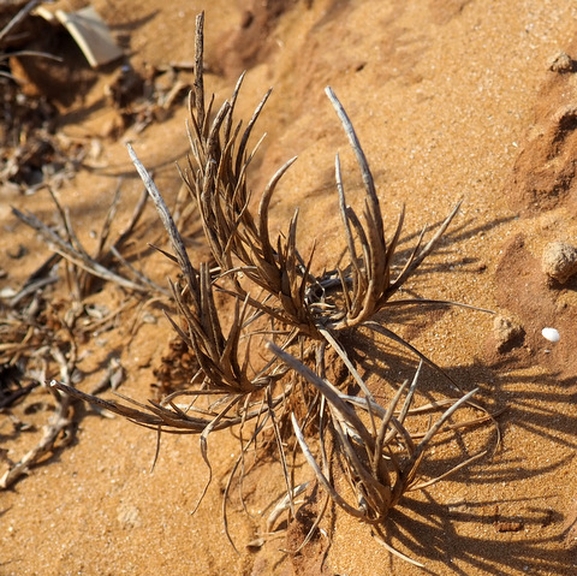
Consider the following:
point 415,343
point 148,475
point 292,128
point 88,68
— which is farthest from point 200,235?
point 88,68

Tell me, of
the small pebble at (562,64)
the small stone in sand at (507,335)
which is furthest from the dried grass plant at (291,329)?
the small pebble at (562,64)

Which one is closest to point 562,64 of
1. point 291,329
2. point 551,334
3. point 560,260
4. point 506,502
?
point 560,260

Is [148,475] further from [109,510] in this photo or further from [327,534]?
[327,534]

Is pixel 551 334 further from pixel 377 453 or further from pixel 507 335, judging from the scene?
pixel 377 453

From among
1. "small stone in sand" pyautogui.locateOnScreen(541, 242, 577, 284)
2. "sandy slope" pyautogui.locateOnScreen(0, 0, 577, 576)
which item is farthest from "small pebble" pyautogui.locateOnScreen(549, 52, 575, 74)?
"small stone in sand" pyautogui.locateOnScreen(541, 242, 577, 284)

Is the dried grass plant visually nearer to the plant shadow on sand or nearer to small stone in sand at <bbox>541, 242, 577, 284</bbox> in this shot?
the plant shadow on sand
